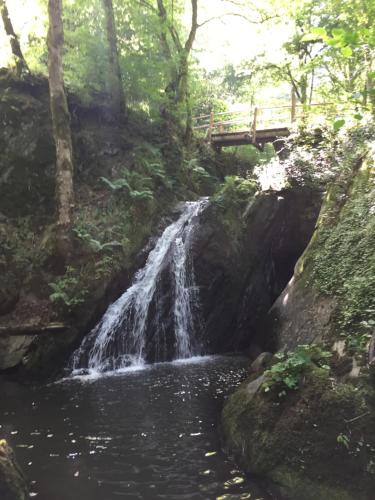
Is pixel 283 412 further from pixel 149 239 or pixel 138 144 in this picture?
pixel 138 144

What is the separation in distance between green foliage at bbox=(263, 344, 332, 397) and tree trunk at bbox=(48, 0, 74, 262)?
7151 millimetres

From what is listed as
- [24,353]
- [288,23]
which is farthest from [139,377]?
[288,23]

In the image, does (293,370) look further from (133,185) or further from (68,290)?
(133,185)

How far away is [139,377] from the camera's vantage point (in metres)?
9.16

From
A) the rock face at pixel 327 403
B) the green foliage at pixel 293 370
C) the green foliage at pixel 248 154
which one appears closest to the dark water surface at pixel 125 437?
the rock face at pixel 327 403

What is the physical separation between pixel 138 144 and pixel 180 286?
6310 mm

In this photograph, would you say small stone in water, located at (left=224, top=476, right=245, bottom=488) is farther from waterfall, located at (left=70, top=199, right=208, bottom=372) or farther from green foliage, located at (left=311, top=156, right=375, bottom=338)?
waterfall, located at (left=70, top=199, right=208, bottom=372)

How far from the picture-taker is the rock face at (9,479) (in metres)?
4.01

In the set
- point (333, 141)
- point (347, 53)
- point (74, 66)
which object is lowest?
point (347, 53)

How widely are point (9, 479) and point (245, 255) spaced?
9976 millimetres

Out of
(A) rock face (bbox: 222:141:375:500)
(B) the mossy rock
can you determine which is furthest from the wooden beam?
(B) the mossy rock

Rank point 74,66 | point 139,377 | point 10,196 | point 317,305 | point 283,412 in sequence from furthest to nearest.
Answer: point 74,66 → point 10,196 → point 139,377 → point 317,305 → point 283,412

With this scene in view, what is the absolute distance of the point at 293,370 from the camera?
5.31m

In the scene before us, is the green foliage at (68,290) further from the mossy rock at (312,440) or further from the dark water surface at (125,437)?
the mossy rock at (312,440)
